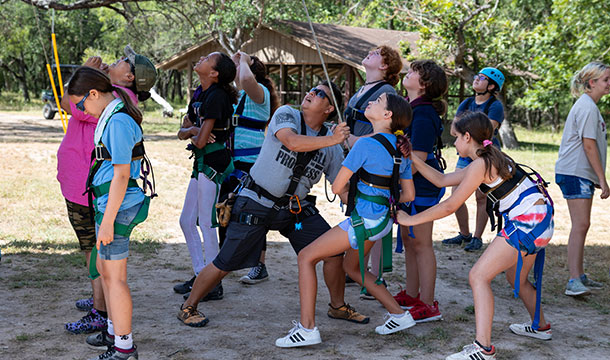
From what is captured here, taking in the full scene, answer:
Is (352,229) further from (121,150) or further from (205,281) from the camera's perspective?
(121,150)

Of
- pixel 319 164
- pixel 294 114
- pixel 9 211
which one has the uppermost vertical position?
pixel 294 114

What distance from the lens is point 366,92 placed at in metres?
4.61

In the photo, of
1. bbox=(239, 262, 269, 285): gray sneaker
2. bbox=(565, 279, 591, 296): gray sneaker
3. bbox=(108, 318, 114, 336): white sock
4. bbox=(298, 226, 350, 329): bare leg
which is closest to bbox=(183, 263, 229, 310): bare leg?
bbox=(298, 226, 350, 329): bare leg

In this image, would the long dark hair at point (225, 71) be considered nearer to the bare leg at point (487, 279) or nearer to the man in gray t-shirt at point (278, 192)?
the man in gray t-shirt at point (278, 192)

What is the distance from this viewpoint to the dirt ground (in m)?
3.95

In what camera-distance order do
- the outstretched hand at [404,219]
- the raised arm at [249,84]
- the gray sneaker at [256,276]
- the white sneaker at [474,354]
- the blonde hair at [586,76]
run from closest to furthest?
the white sneaker at [474,354]
the outstretched hand at [404,219]
the raised arm at [249,84]
the blonde hair at [586,76]
the gray sneaker at [256,276]

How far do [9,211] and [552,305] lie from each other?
21.9 ft

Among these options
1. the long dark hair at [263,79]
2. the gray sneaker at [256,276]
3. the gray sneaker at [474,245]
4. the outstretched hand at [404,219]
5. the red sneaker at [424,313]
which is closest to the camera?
the outstretched hand at [404,219]

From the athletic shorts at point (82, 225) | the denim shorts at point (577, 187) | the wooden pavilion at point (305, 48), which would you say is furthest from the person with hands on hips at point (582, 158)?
the wooden pavilion at point (305, 48)

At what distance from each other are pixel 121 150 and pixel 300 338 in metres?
1.63

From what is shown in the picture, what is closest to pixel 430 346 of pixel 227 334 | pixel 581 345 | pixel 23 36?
pixel 581 345

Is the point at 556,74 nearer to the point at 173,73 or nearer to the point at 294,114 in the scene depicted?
the point at 294,114

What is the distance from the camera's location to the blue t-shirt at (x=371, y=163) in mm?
3787

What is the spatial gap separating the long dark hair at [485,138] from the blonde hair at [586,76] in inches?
75.2
